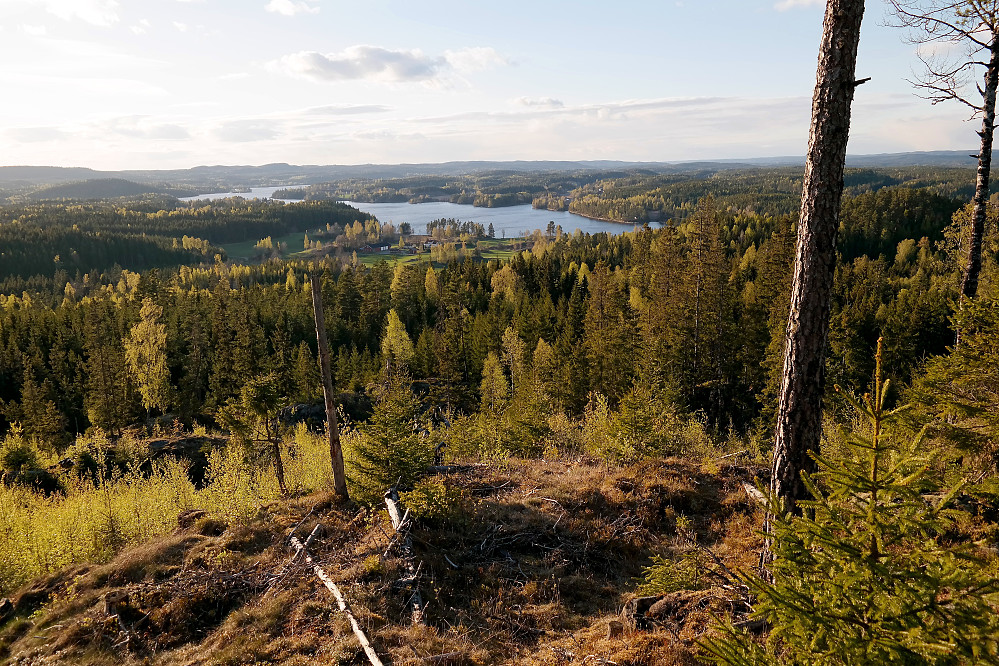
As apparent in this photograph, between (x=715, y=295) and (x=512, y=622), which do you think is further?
(x=715, y=295)

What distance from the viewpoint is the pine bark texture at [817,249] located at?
570cm

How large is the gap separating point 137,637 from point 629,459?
12.3m

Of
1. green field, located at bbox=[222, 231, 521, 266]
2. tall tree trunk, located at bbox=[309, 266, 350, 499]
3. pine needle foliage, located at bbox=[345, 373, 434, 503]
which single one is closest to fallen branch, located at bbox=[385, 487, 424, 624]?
pine needle foliage, located at bbox=[345, 373, 434, 503]

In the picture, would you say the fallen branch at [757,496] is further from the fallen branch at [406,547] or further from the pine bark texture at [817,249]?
the fallen branch at [406,547]

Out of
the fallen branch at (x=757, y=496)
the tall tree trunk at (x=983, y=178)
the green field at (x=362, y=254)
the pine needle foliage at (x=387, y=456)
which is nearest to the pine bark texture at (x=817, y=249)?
the fallen branch at (x=757, y=496)

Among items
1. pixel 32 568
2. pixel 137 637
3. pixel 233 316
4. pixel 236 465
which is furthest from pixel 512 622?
pixel 233 316

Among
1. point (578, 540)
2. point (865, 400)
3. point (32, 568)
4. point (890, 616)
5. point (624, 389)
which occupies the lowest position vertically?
point (624, 389)

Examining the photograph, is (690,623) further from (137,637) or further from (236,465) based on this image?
(236,465)

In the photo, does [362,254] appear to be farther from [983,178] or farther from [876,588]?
[876,588]

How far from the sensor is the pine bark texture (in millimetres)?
5695

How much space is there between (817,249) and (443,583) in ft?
27.3

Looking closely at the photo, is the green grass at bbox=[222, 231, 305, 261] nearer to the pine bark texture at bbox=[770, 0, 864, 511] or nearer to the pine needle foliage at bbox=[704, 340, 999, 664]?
the pine bark texture at bbox=[770, 0, 864, 511]

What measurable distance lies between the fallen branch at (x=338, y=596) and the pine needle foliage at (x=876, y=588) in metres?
5.30

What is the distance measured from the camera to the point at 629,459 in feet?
50.8
